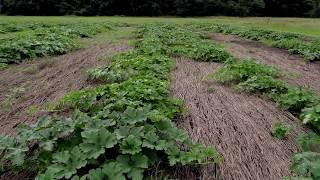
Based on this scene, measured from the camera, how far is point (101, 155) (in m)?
4.08

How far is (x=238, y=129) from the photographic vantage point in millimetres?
5480

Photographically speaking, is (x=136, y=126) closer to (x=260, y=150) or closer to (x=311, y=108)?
(x=260, y=150)

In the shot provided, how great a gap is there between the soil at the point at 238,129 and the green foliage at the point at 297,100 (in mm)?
154

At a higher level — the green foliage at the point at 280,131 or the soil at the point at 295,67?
the green foliage at the point at 280,131

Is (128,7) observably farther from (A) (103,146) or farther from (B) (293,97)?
(A) (103,146)

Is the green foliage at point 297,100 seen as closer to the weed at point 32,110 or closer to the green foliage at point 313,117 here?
the green foliage at point 313,117

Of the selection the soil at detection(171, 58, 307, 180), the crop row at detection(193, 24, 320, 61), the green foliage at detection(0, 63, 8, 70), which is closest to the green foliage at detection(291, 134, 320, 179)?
the soil at detection(171, 58, 307, 180)

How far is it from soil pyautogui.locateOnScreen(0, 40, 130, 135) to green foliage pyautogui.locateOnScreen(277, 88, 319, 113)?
344cm

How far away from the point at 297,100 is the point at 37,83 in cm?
468

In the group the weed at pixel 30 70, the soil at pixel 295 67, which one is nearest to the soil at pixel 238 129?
the soil at pixel 295 67

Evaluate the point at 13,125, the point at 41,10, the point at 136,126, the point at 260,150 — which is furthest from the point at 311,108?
the point at 41,10

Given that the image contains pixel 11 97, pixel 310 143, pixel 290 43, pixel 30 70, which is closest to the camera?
pixel 310 143

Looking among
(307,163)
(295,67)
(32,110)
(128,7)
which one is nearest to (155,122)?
(307,163)

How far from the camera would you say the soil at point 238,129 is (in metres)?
4.44
